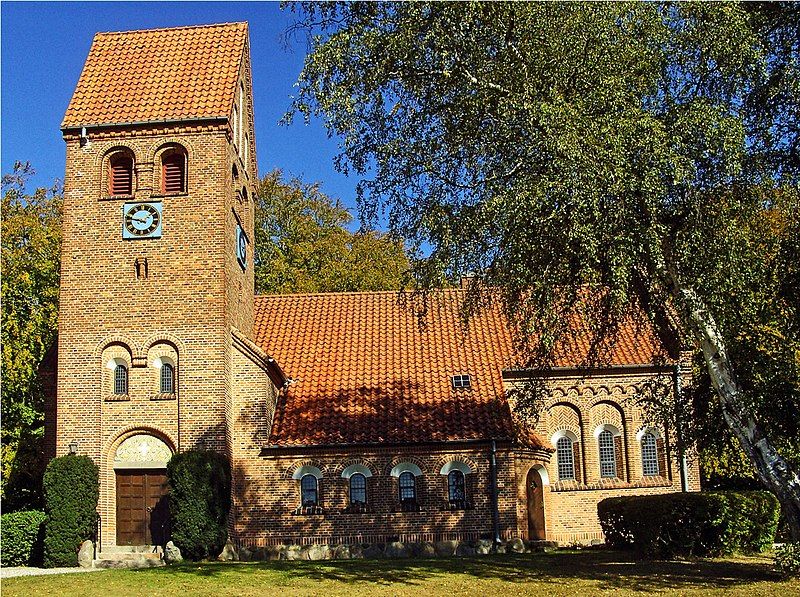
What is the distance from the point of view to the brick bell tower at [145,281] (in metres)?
23.4

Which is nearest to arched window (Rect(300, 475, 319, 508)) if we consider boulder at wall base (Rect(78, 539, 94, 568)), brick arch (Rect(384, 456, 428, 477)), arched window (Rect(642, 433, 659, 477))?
brick arch (Rect(384, 456, 428, 477))

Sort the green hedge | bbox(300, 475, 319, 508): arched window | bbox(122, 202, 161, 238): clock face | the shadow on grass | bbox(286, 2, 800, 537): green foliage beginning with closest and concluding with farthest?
1. bbox(286, 2, 800, 537): green foliage
2. the shadow on grass
3. the green hedge
4. bbox(122, 202, 161, 238): clock face
5. bbox(300, 475, 319, 508): arched window

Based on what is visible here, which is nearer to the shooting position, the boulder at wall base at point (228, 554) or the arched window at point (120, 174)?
the boulder at wall base at point (228, 554)

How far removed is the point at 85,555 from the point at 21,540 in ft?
6.19

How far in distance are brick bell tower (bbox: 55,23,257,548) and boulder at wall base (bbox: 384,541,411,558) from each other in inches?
193

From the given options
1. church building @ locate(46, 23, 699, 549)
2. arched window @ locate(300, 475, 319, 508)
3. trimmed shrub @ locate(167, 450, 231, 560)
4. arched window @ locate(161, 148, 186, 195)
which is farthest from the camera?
arched window @ locate(300, 475, 319, 508)

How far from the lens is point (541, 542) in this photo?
2403cm

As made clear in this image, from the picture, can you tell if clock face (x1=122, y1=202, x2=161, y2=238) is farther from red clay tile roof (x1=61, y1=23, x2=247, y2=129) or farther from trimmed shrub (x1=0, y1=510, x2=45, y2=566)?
trimmed shrub (x1=0, y1=510, x2=45, y2=566)

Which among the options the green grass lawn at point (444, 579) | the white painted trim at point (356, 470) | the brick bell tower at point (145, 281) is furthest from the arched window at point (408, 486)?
the brick bell tower at point (145, 281)

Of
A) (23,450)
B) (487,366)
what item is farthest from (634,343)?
(23,450)

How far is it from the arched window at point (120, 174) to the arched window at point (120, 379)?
475cm

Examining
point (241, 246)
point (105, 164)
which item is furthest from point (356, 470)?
point (105, 164)

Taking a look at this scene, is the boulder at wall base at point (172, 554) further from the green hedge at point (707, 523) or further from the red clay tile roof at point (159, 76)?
the red clay tile roof at point (159, 76)

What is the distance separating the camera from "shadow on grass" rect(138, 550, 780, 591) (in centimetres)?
1648
